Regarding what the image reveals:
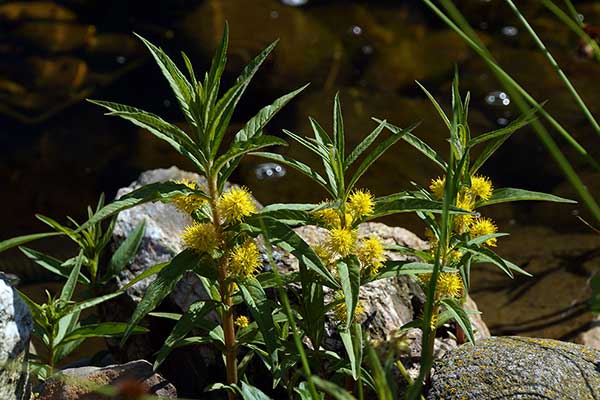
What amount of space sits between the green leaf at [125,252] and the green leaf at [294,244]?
109 cm

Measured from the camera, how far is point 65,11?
8805mm

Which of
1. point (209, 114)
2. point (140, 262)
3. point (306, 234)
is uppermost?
point (209, 114)

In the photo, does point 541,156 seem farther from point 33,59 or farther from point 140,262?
point 33,59

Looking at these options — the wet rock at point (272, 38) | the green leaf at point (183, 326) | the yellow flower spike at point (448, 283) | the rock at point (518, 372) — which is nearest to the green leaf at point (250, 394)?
the green leaf at point (183, 326)

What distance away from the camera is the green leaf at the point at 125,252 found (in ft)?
12.4

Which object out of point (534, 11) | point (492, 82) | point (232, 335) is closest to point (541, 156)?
point (492, 82)

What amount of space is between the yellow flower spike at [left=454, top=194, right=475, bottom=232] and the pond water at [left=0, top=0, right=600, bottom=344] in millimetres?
2005

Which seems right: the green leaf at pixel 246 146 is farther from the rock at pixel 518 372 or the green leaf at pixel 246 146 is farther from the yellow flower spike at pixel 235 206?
the rock at pixel 518 372

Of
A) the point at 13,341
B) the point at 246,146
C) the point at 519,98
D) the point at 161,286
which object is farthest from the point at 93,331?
the point at 519,98

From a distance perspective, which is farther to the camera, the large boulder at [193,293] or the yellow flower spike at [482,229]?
the large boulder at [193,293]

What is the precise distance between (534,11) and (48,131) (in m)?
4.73

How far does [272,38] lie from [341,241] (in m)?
5.77

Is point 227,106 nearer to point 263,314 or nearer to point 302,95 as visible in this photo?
point 263,314

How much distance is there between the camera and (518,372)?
3025mm
